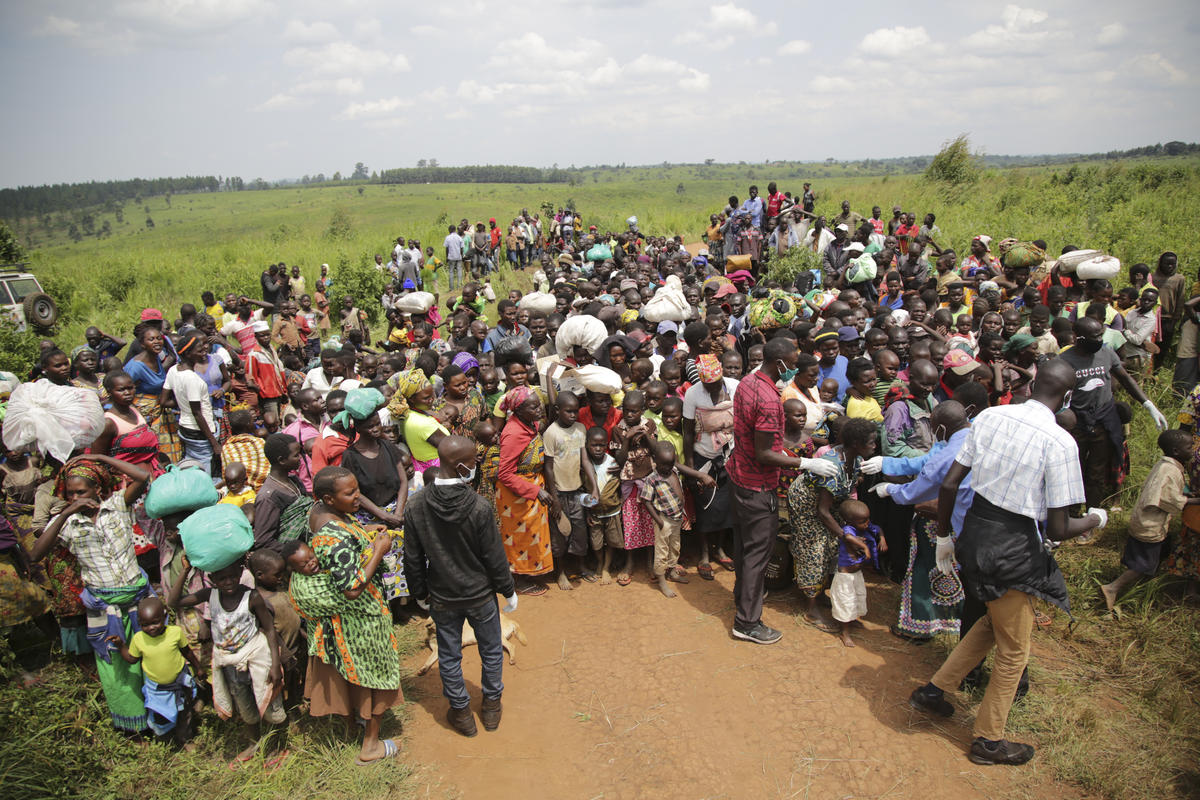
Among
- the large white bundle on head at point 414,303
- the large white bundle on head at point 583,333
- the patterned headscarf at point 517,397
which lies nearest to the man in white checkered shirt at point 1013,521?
the patterned headscarf at point 517,397

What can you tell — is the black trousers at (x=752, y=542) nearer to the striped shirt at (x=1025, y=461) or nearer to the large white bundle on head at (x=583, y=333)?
the striped shirt at (x=1025, y=461)

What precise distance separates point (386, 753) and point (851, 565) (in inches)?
123

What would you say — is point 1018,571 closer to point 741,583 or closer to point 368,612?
point 741,583

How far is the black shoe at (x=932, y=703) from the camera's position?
377 centimetres

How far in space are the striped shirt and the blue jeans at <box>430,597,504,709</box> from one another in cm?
272

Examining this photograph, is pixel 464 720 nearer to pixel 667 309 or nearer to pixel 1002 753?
pixel 1002 753

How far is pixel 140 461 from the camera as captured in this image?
4.81m

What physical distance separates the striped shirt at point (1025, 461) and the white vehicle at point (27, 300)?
653 inches

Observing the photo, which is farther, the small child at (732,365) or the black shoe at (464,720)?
the small child at (732,365)

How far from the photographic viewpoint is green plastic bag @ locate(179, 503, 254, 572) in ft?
11.0

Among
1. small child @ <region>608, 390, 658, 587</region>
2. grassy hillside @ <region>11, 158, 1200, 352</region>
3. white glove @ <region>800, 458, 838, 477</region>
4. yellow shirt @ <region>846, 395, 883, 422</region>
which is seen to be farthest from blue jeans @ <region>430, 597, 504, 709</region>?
grassy hillside @ <region>11, 158, 1200, 352</region>

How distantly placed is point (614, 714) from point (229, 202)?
90512 millimetres

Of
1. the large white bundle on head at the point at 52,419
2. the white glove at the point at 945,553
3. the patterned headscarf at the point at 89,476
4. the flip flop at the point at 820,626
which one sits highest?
the large white bundle on head at the point at 52,419

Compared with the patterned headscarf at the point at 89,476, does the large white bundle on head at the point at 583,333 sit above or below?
above
